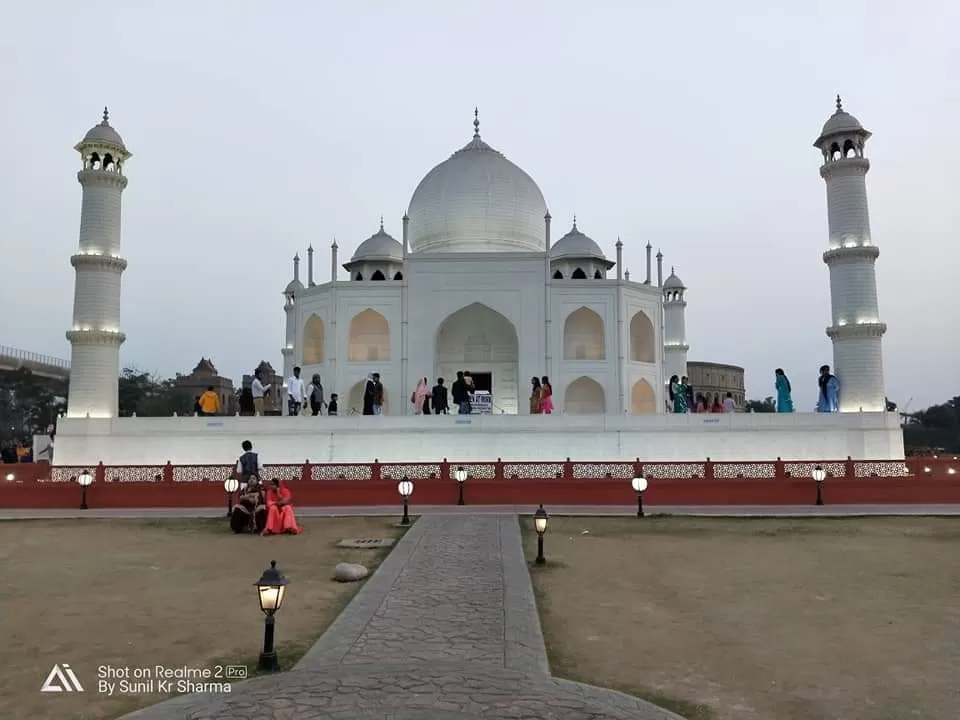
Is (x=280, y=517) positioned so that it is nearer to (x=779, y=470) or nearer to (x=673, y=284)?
(x=779, y=470)

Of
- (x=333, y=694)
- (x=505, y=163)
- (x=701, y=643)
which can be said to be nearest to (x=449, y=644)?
(x=333, y=694)

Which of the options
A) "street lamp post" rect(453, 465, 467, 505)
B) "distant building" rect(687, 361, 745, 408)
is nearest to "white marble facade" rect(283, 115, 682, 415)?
"street lamp post" rect(453, 465, 467, 505)

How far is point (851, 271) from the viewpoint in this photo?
2219cm

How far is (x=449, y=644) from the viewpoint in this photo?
5.29 metres

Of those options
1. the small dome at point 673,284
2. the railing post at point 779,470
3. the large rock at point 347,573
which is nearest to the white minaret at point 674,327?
the small dome at point 673,284

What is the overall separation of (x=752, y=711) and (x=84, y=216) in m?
23.3

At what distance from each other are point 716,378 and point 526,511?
64.7 m

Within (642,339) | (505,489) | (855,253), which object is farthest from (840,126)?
(505,489)

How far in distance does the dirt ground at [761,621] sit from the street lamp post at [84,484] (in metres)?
9.42

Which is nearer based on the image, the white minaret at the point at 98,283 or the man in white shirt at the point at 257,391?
the man in white shirt at the point at 257,391

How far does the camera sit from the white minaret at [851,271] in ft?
70.9

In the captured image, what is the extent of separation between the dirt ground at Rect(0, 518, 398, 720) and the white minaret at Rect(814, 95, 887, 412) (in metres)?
15.8

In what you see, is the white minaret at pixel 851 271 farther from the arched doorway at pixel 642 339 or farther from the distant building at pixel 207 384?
the distant building at pixel 207 384

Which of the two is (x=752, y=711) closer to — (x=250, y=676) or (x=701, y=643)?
(x=701, y=643)
